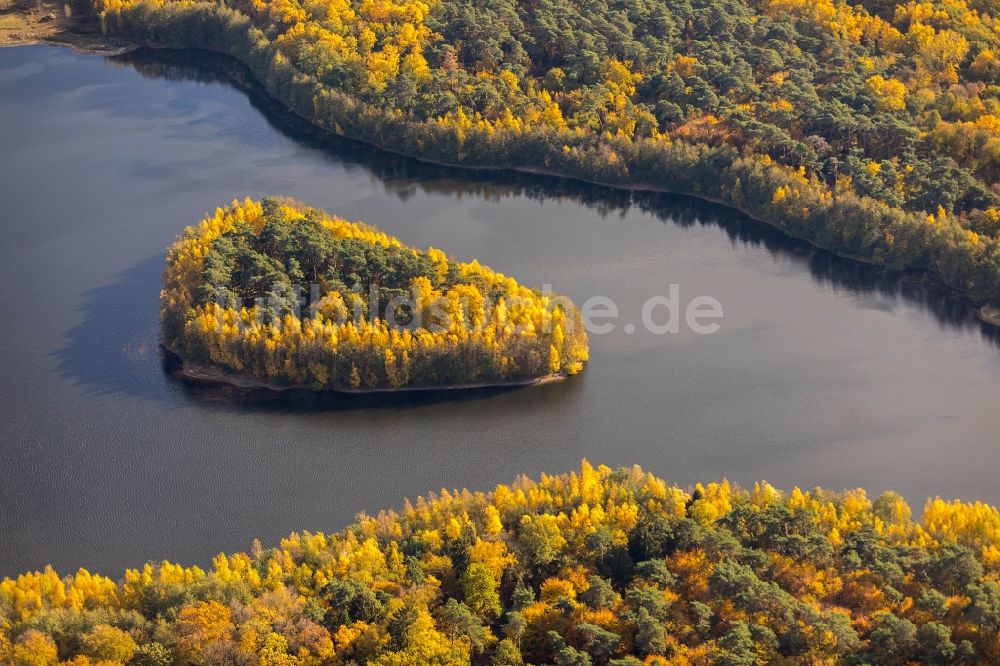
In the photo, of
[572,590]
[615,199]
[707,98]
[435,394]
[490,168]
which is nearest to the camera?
[572,590]

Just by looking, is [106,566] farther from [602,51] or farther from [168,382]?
[602,51]

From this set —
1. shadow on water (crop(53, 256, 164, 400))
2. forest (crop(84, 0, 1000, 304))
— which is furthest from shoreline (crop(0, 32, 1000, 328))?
shadow on water (crop(53, 256, 164, 400))

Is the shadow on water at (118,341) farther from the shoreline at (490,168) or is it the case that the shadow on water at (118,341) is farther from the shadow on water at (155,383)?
the shoreline at (490,168)

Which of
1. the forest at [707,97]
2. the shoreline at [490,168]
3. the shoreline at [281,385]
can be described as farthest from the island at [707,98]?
the shoreline at [281,385]

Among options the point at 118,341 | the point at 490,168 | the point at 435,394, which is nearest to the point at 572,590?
the point at 435,394

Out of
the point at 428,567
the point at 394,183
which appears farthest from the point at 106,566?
the point at 394,183

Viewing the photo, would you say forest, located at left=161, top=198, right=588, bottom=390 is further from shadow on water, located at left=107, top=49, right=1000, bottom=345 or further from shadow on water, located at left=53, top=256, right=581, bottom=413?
shadow on water, located at left=107, top=49, right=1000, bottom=345

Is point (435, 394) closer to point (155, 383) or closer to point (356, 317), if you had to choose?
point (356, 317)
